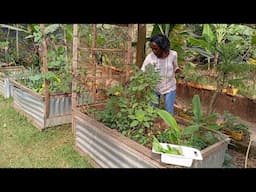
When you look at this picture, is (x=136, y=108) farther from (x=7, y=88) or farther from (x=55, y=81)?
(x=7, y=88)

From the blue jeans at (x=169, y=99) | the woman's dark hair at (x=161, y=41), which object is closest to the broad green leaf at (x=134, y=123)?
the blue jeans at (x=169, y=99)

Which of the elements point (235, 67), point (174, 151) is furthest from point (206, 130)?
point (235, 67)

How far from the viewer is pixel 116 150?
8.22ft

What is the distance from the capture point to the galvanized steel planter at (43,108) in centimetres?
380

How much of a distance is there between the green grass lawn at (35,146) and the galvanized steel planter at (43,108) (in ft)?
0.30

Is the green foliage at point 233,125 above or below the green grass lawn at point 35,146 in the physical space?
above

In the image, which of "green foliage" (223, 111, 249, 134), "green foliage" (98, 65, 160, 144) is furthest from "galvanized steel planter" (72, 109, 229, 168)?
"green foliage" (223, 111, 249, 134)

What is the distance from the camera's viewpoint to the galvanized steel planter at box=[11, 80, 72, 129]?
3801mm

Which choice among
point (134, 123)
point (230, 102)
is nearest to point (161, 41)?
point (134, 123)

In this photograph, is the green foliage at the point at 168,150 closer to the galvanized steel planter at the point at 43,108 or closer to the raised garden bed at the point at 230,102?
the galvanized steel planter at the point at 43,108

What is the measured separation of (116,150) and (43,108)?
1.69 meters

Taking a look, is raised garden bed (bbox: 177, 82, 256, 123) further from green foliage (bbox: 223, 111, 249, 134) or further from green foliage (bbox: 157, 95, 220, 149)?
green foliage (bbox: 157, 95, 220, 149)

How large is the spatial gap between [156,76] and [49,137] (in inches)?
68.8
